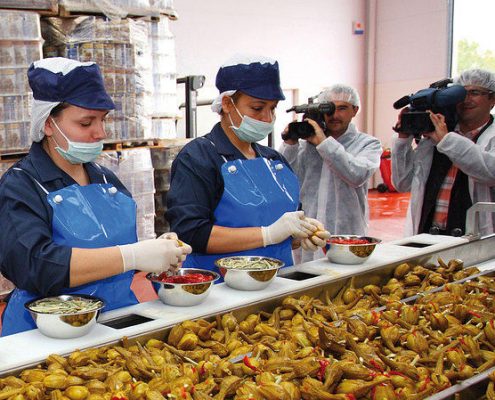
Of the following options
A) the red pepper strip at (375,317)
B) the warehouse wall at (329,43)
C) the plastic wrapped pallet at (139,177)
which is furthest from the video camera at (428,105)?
the warehouse wall at (329,43)

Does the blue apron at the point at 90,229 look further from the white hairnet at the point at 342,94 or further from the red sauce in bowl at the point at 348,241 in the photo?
the white hairnet at the point at 342,94

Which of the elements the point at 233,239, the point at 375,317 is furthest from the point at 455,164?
the point at 375,317

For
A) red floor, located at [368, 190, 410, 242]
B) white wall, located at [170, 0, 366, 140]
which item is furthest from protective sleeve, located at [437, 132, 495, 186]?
white wall, located at [170, 0, 366, 140]

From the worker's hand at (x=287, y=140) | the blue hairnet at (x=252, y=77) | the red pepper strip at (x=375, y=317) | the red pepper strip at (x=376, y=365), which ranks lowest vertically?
the red pepper strip at (x=376, y=365)

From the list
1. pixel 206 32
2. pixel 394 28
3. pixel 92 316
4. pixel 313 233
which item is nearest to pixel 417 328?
pixel 313 233

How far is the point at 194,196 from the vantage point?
2562 mm

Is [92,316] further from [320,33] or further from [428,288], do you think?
[320,33]

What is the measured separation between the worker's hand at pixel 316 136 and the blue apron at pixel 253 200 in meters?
0.91

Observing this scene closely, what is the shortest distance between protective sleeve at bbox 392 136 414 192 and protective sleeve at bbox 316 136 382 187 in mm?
127

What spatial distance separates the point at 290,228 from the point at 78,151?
0.91 metres

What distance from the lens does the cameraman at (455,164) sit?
3.55 metres

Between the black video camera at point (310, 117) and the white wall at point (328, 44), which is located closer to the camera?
the black video camera at point (310, 117)

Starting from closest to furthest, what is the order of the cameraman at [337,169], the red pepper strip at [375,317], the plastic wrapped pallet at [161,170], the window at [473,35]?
the red pepper strip at [375,317] < the cameraman at [337,169] < the plastic wrapped pallet at [161,170] < the window at [473,35]

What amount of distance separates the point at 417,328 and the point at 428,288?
0.52 m
